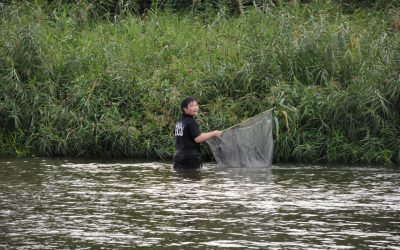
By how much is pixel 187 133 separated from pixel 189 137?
0.29 feet

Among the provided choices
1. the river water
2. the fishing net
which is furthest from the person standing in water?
the fishing net

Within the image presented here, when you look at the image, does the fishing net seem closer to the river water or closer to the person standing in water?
the river water

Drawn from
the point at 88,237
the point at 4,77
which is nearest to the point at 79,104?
the point at 4,77

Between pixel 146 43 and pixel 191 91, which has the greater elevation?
pixel 146 43

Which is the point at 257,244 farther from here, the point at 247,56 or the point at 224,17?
the point at 224,17

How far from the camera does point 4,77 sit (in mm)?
19531

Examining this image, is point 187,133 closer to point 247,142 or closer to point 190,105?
point 190,105

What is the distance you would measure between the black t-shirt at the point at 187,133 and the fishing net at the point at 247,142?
0.59 meters

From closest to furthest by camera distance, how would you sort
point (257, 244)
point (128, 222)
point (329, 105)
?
point (257, 244) → point (128, 222) → point (329, 105)

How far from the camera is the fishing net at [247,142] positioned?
656 inches

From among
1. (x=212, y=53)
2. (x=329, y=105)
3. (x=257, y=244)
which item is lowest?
(x=257, y=244)

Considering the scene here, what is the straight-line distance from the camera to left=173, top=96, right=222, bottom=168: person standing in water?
16.0 m

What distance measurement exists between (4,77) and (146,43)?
12.0 ft

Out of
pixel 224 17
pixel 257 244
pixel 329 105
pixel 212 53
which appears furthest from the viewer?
pixel 224 17
